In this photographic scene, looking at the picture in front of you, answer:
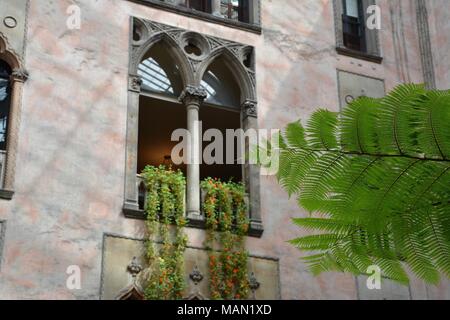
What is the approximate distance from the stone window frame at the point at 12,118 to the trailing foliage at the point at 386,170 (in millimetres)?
8376

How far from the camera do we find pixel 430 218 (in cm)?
408

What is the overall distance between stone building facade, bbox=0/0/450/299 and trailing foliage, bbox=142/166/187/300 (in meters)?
0.19

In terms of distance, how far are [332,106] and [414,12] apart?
11.1ft

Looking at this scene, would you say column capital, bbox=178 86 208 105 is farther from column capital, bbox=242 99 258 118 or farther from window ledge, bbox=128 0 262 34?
window ledge, bbox=128 0 262 34

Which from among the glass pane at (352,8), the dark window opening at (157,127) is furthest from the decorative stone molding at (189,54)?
the glass pane at (352,8)

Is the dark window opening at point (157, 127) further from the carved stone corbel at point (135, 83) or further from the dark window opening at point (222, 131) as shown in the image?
the carved stone corbel at point (135, 83)

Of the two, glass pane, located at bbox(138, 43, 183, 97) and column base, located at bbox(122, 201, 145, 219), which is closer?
column base, located at bbox(122, 201, 145, 219)

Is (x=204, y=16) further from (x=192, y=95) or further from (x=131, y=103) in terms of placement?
(x=131, y=103)

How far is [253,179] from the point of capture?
46.4 feet

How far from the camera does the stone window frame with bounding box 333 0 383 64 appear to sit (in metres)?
16.2

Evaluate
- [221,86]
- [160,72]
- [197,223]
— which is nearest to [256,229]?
[197,223]

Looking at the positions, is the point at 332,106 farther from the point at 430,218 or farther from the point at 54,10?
the point at 430,218

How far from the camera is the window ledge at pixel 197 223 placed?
12.6 m

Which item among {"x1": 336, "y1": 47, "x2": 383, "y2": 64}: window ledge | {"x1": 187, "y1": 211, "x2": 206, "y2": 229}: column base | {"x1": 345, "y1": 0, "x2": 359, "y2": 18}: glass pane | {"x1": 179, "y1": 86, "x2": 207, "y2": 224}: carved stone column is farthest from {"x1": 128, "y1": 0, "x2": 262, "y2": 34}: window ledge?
{"x1": 187, "y1": 211, "x2": 206, "y2": 229}: column base
